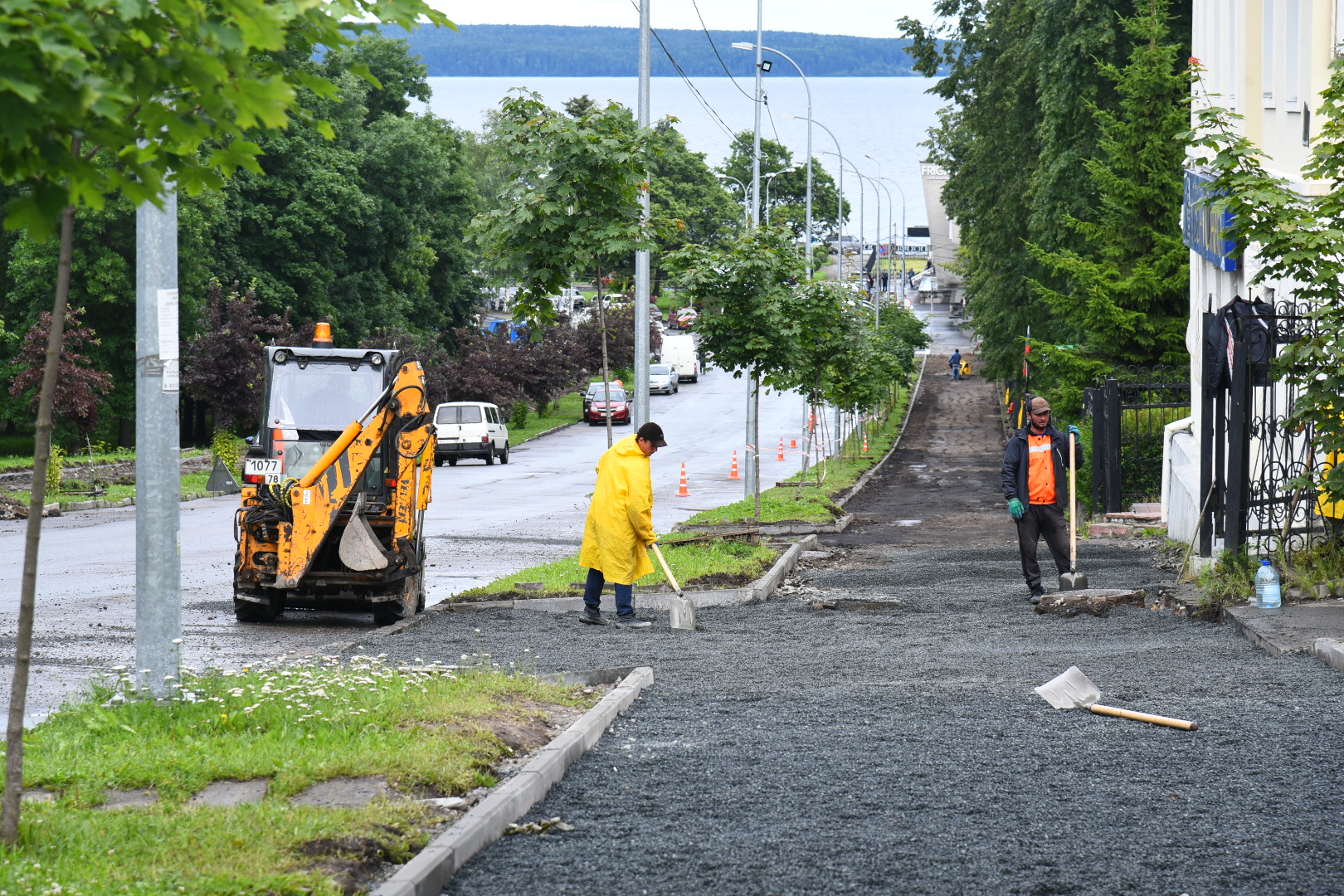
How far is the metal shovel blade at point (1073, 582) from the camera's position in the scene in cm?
1340

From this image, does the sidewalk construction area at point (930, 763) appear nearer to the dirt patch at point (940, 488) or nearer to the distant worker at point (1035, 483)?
the distant worker at point (1035, 483)

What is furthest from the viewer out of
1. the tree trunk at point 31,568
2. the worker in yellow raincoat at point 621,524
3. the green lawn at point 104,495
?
the green lawn at point 104,495

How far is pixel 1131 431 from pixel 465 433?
2284cm

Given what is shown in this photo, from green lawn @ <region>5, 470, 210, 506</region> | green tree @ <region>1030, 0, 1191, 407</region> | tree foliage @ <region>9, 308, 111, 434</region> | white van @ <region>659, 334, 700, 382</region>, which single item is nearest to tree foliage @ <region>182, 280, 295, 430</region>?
tree foliage @ <region>9, 308, 111, 434</region>

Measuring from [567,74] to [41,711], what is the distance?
5020 inches

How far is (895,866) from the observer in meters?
5.28

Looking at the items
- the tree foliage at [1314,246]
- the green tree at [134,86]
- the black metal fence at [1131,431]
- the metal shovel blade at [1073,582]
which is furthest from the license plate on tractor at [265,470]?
the black metal fence at [1131,431]

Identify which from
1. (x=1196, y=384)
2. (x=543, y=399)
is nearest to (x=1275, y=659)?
(x=1196, y=384)

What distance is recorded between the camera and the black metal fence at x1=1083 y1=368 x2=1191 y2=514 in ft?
75.9

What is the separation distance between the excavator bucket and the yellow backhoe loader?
10 millimetres

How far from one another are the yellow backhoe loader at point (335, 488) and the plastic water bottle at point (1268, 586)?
702 cm

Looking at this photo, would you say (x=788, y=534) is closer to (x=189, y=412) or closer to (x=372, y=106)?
(x=189, y=412)

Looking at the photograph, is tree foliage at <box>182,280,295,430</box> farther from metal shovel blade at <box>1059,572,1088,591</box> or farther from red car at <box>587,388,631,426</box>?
metal shovel blade at <box>1059,572,1088,591</box>

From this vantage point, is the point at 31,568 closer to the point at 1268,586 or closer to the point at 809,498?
the point at 1268,586
